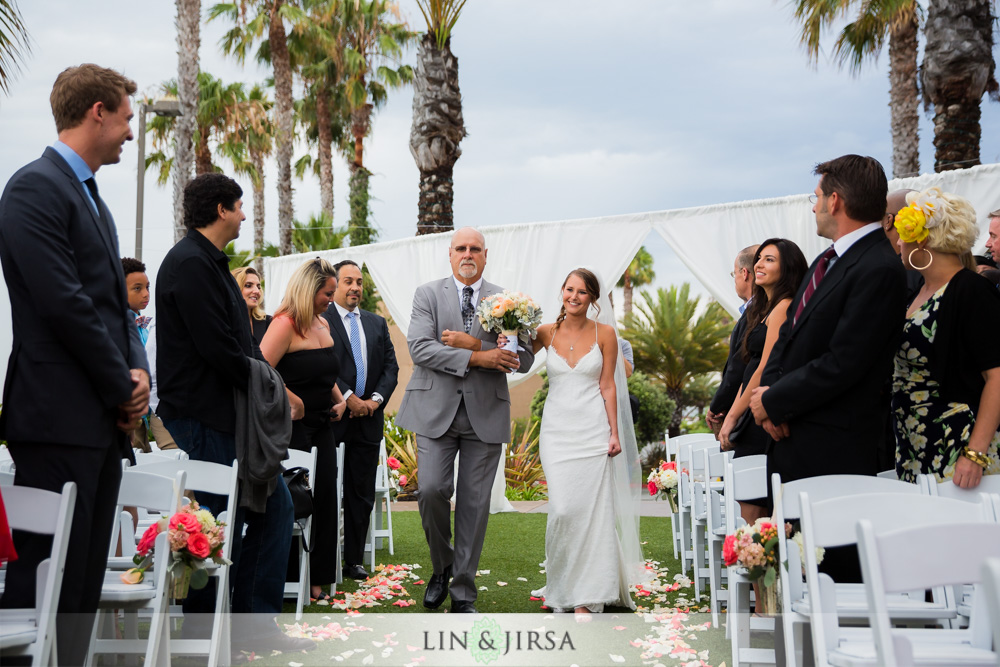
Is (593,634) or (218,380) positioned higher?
(218,380)

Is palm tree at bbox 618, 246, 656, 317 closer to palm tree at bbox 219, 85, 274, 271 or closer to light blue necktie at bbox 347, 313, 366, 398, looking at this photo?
palm tree at bbox 219, 85, 274, 271

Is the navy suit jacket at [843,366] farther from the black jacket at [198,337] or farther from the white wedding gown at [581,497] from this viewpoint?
the black jacket at [198,337]

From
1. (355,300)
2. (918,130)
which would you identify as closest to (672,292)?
(918,130)

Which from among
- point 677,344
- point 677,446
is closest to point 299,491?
point 677,446

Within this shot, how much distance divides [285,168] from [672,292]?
12888 millimetres

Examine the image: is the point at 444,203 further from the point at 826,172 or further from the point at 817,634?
the point at 817,634

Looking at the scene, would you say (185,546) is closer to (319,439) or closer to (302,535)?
(302,535)

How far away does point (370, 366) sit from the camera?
6.67m

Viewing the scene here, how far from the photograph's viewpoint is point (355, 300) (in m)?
6.67

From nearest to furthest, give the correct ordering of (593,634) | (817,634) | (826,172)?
1. (817,634)
2. (826,172)
3. (593,634)

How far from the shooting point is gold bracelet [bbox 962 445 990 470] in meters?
3.33

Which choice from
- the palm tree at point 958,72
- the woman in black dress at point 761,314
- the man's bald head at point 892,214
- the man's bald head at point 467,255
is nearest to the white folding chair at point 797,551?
the woman in black dress at point 761,314

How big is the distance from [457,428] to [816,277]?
2.37 metres

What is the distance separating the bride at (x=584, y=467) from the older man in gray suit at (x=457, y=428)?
369 millimetres
